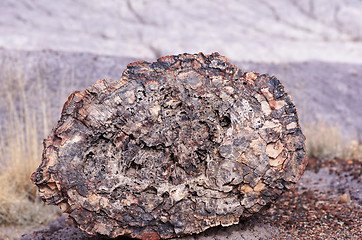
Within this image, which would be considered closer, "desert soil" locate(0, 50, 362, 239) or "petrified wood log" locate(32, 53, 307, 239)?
"petrified wood log" locate(32, 53, 307, 239)

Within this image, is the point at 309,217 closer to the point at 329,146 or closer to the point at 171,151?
the point at 171,151

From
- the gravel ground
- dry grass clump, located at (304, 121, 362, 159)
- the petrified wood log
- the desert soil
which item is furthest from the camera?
dry grass clump, located at (304, 121, 362, 159)

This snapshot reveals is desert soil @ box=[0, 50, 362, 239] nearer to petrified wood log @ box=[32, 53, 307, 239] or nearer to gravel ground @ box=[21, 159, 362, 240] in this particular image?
gravel ground @ box=[21, 159, 362, 240]

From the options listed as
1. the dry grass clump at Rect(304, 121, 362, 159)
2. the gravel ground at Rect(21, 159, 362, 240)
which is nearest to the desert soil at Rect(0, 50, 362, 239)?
the gravel ground at Rect(21, 159, 362, 240)

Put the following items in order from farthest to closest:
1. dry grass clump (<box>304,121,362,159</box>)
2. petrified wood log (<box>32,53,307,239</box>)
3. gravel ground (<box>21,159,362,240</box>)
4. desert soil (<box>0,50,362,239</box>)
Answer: dry grass clump (<box>304,121,362,159</box>) < desert soil (<box>0,50,362,239</box>) < gravel ground (<box>21,159,362,240</box>) < petrified wood log (<box>32,53,307,239</box>)

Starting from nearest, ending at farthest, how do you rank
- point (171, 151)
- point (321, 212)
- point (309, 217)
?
1. point (171, 151)
2. point (309, 217)
3. point (321, 212)

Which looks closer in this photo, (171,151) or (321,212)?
(171,151)

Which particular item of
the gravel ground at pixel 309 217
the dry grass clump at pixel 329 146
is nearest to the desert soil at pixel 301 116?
the gravel ground at pixel 309 217

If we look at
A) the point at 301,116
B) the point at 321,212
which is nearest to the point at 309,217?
the point at 321,212

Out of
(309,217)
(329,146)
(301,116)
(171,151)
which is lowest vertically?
(309,217)

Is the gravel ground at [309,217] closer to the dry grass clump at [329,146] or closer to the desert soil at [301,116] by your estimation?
the desert soil at [301,116]
